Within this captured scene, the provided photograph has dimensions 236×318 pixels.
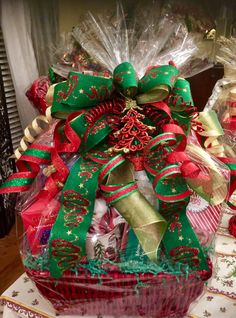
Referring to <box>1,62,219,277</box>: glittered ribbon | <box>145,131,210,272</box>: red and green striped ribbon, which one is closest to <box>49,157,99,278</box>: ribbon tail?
<box>1,62,219,277</box>: glittered ribbon

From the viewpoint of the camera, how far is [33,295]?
0.67 meters

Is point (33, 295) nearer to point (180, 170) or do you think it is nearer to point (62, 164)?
point (62, 164)

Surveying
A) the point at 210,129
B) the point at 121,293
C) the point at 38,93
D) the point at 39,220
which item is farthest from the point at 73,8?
the point at 121,293

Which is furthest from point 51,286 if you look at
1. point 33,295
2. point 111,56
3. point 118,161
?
point 111,56

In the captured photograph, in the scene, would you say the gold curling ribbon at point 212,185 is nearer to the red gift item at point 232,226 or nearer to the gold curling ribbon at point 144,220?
the gold curling ribbon at point 144,220

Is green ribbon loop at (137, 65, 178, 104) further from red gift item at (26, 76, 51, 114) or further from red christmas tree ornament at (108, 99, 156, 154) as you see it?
red gift item at (26, 76, 51, 114)

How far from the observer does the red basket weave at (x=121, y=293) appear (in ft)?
1.77

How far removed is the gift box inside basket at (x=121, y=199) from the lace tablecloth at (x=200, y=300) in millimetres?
42

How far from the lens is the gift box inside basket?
21.0 inches

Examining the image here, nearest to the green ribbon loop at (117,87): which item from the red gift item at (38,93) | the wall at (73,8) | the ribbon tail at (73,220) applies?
the ribbon tail at (73,220)

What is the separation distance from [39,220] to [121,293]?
192 mm

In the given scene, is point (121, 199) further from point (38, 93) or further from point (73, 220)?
point (38, 93)

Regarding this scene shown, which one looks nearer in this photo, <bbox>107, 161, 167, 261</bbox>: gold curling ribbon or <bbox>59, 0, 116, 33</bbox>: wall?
<bbox>107, 161, 167, 261</bbox>: gold curling ribbon

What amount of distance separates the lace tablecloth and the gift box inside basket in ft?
0.14
